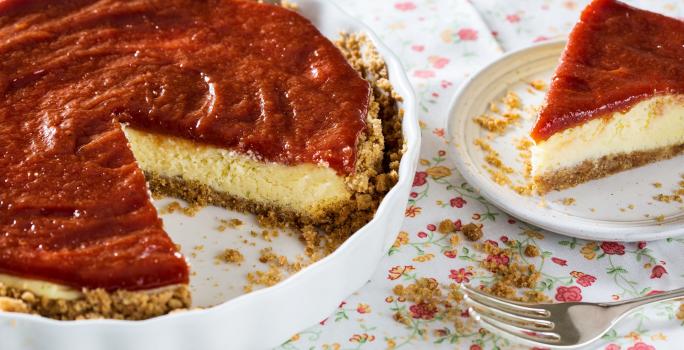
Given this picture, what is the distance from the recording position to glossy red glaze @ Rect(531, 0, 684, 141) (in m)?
3.68

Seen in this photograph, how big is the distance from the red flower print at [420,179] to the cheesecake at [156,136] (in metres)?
0.26

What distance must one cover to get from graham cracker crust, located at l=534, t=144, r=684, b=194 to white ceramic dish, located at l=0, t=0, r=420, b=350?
671 mm

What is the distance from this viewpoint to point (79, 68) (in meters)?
3.70

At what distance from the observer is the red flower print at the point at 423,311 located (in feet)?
10.1

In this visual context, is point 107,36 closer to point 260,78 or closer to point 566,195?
point 260,78

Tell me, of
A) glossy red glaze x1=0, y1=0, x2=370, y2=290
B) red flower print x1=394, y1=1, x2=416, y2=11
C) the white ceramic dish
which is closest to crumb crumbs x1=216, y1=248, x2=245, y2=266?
the white ceramic dish

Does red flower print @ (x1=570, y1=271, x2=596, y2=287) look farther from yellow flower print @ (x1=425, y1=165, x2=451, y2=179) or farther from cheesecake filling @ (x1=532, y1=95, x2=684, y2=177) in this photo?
yellow flower print @ (x1=425, y1=165, x2=451, y2=179)

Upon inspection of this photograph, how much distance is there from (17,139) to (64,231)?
63 centimetres

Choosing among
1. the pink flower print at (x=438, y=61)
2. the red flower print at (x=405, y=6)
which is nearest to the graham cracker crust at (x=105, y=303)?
the pink flower print at (x=438, y=61)

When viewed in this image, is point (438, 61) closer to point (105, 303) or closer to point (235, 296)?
point (235, 296)

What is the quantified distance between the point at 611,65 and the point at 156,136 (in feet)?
6.84

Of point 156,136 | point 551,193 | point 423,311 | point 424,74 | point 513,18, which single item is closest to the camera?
point 423,311

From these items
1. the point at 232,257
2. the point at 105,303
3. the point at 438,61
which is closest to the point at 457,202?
the point at 232,257

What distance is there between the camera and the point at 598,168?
3.81 metres
